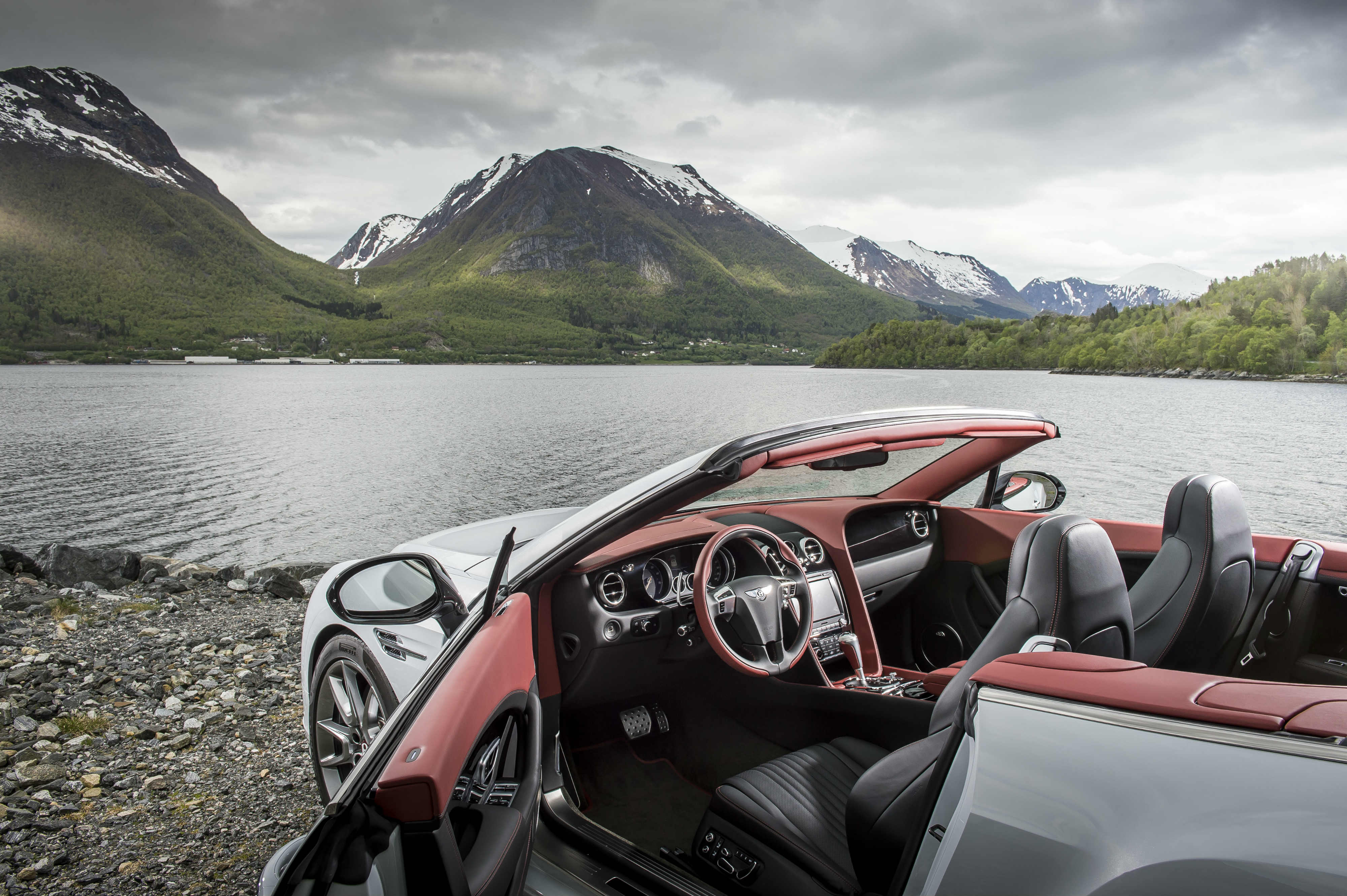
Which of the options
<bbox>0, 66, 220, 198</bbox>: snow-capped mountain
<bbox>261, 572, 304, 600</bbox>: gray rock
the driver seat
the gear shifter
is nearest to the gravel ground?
<bbox>261, 572, 304, 600</bbox>: gray rock

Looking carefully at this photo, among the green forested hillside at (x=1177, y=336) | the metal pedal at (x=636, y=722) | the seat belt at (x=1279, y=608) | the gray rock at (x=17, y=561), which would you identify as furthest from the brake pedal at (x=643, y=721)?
the green forested hillside at (x=1177, y=336)

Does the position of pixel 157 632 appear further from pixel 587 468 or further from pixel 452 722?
pixel 587 468

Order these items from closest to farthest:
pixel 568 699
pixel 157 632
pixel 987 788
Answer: pixel 987 788
pixel 568 699
pixel 157 632

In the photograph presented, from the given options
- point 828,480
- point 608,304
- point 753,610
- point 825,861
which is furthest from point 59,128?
point 825,861

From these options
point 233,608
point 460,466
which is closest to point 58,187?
Answer: point 460,466

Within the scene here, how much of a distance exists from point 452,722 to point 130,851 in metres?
2.56

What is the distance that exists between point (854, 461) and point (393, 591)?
68.0 inches

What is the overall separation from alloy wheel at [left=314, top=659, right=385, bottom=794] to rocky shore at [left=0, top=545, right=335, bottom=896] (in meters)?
0.44

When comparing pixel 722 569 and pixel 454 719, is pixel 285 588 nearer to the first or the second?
pixel 722 569

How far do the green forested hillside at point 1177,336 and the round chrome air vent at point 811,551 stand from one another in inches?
3147

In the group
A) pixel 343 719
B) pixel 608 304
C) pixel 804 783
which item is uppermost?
pixel 608 304

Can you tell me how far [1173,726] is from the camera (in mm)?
979

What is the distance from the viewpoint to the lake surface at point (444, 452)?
1520 centimetres

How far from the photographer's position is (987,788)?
1049 millimetres
